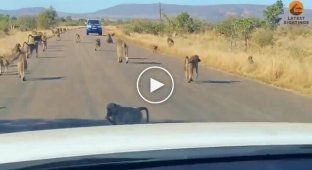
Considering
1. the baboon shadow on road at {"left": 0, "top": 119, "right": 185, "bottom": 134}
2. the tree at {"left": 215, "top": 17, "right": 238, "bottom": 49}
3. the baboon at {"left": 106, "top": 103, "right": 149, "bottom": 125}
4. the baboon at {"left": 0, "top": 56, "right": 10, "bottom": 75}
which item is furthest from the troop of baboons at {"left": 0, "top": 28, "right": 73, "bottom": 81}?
the tree at {"left": 215, "top": 17, "right": 238, "bottom": 49}

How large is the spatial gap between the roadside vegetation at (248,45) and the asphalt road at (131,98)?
51.9 inches

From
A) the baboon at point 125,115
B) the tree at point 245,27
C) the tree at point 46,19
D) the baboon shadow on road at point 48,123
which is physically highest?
the baboon at point 125,115

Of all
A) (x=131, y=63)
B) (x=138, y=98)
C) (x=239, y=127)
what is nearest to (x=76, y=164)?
(x=239, y=127)

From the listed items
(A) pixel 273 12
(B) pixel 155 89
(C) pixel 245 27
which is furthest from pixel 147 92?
(A) pixel 273 12

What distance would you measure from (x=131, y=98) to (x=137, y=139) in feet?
50.5

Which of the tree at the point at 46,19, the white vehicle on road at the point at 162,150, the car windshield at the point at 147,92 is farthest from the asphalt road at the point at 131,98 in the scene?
the tree at the point at 46,19

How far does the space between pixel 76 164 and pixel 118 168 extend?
14cm

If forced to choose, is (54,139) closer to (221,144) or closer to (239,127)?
(221,144)

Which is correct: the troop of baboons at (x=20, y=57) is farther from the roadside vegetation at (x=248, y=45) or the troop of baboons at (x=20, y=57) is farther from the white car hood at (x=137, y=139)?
the white car hood at (x=137, y=139)

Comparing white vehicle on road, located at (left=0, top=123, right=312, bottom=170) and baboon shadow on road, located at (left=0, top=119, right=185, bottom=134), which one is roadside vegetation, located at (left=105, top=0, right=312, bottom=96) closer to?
baboon shadow on road, located at (left=0, top=119, right=185, bottom=134)

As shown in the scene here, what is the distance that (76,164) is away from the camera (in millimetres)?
2443

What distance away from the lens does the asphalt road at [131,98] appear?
1459cm

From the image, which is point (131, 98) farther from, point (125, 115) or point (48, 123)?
point (125, 115)

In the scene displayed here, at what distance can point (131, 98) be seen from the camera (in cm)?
1812
